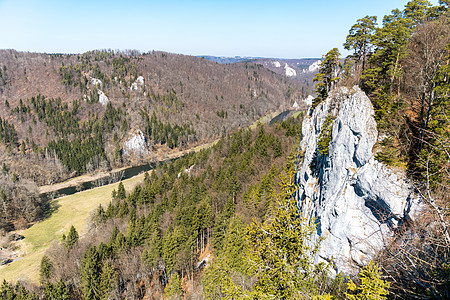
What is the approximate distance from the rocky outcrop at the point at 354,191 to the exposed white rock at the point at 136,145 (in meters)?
139

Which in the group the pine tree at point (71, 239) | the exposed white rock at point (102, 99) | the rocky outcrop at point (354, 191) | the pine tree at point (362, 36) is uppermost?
the pine tree at point (362, 36)

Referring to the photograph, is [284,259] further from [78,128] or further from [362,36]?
[78,128]

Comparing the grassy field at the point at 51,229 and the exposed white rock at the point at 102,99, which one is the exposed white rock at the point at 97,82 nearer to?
the exposed white rock at the point at 102,99

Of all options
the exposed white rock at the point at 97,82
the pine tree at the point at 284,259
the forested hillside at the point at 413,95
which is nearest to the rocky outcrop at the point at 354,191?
the forested hillside at the point at 413,95

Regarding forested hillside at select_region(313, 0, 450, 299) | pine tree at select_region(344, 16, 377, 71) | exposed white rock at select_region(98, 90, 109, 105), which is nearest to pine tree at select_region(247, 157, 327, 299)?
forested hillside at select_region(313, 0, 450, 299)

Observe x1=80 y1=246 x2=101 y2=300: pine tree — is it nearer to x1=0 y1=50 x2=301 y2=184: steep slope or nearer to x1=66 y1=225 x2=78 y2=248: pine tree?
x1=66 y1=225 x2=78 y2=248: pine tree

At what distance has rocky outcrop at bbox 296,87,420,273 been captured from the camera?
62.2 feet

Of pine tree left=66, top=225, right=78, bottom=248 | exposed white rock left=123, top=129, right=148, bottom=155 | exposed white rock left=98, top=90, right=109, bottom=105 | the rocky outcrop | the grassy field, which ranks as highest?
exposed white rock left=98, top=90, right=109, bottom=105

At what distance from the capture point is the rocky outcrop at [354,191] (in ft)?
62.2

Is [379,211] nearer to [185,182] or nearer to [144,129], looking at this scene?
[185,182]

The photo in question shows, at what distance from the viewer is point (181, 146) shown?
159250mm

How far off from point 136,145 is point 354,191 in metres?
A: 148

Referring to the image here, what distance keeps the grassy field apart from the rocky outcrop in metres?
50.7

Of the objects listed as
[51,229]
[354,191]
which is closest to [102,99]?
[51,229]
